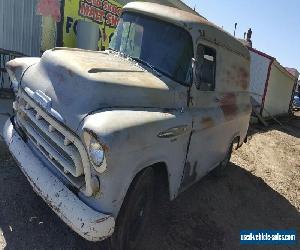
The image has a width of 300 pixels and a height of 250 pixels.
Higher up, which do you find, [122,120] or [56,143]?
[122,120]

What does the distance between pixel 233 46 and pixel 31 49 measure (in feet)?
17.5

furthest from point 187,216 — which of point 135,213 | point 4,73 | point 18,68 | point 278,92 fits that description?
point 278,92

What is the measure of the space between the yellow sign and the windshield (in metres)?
5.82

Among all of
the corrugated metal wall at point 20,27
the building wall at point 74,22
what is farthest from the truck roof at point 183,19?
the building wall at point 74,22

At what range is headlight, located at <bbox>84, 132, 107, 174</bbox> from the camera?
3.56 m

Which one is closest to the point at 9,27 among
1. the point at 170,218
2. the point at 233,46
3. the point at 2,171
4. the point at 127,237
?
the point at 2,171

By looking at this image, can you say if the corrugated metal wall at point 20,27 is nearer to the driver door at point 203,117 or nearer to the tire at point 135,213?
the driver door at point 203,117

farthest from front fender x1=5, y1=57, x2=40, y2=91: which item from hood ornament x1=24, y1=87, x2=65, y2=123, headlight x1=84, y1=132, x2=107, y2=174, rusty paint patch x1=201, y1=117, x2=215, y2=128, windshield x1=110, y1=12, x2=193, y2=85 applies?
rusty paint patch x1=201, y1=117, x2=215, y2=128

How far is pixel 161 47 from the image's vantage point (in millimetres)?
5145

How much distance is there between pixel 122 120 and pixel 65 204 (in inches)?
37.2

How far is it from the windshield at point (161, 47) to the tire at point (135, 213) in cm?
138

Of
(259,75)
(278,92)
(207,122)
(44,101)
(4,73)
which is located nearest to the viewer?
(44,101)

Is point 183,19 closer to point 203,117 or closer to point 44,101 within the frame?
point 203,117

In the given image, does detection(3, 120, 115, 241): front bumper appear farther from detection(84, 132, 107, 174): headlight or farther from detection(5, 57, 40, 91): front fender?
detection(5, 57, 40, 91): front fender
